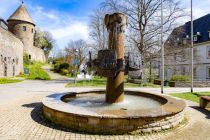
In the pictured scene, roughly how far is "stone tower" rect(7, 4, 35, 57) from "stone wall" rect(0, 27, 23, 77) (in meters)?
13.1

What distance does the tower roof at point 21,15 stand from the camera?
48344 millimetres

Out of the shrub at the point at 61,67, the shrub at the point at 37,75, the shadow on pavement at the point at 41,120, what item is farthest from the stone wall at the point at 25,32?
the shadow on pavement at the point at 41,120

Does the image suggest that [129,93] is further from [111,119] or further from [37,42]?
[37,42]

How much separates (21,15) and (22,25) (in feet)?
7.41

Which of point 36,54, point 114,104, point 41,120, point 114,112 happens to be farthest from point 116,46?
point 36,54

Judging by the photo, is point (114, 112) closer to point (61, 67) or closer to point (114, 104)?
point (114, 104)

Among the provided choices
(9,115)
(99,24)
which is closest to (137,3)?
(99,24)

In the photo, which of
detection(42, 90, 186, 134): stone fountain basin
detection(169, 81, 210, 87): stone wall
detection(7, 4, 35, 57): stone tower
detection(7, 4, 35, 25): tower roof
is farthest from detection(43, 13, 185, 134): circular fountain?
detection(7, 4, 35, 25): tower roof

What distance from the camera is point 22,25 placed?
4938cm

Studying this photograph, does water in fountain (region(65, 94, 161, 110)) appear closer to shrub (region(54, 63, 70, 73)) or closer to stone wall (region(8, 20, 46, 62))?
shrub (region(54, 63, 70, 73))

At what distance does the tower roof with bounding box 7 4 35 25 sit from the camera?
1903 inches

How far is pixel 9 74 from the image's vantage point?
32031mm

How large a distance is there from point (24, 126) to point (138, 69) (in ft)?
15.3

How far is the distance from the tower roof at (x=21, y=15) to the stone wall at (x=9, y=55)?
1373 centimetres
